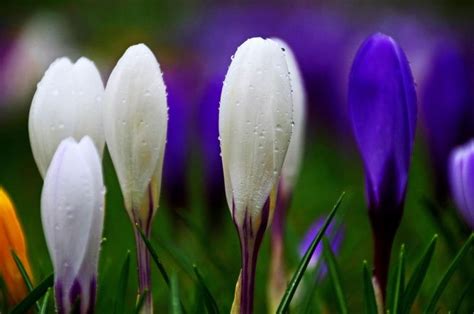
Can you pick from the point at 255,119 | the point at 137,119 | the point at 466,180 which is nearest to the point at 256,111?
the point at 255,119

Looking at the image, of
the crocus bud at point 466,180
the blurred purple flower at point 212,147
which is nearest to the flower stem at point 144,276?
the crocus bud at point 466,180

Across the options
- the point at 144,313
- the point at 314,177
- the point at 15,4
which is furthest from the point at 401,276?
the point at 15,4

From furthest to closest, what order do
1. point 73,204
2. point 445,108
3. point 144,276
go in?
point 445,108 < point 144,276 < point 73,204

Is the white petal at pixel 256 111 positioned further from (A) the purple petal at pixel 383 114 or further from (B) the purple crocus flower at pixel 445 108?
(B) the purple crocus flower at pixel 445 108

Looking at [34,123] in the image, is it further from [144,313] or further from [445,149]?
[445,149]

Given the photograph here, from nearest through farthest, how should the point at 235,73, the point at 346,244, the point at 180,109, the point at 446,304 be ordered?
the point at 235,73 < the point at 446,304 < the point at 180,109 < the point at 346,244

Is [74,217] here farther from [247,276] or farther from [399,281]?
[399,281]
